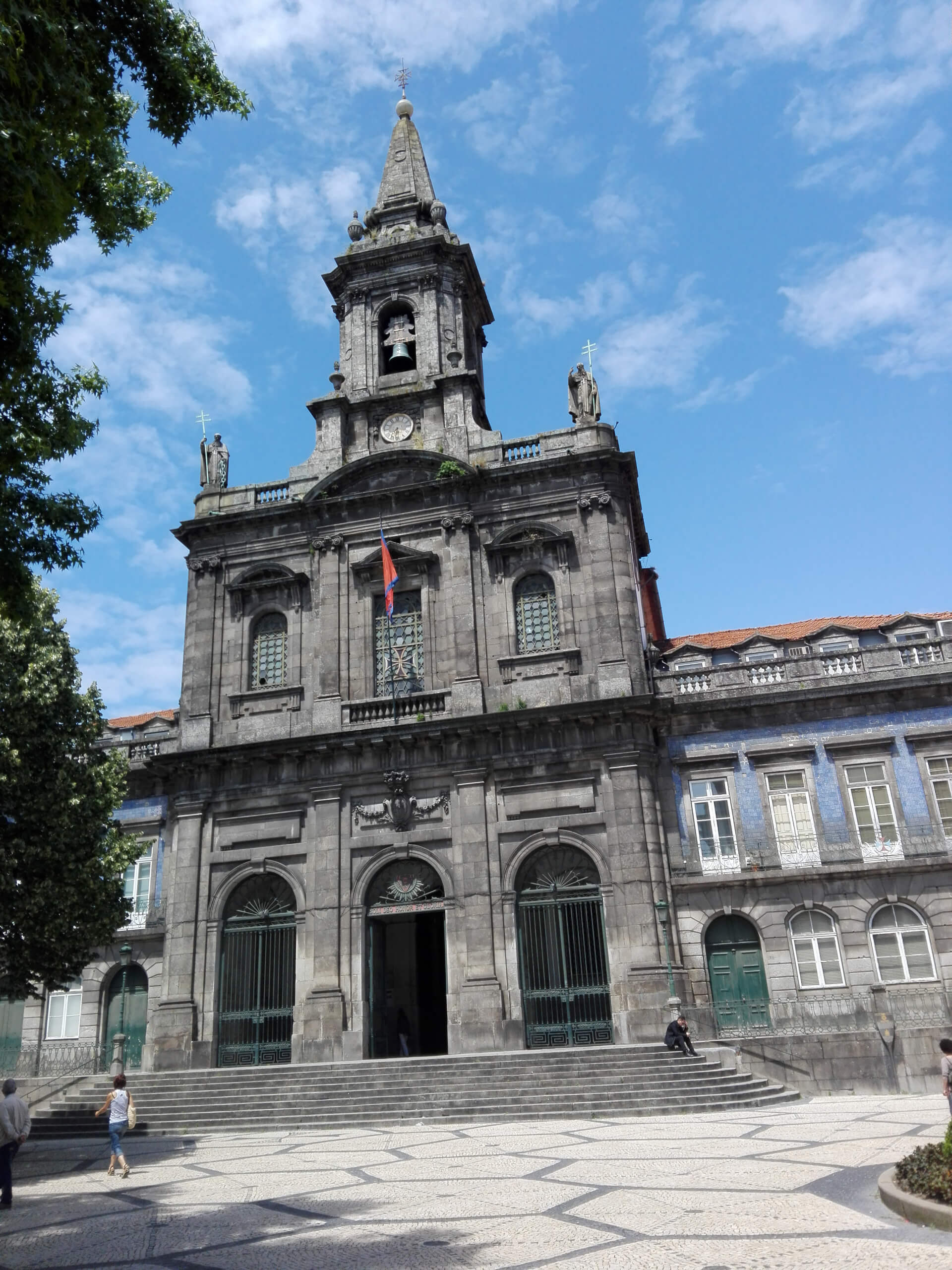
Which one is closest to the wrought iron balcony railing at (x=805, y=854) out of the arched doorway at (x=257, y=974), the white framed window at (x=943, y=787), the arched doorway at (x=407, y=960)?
the white framed window at (x=943, y=787)

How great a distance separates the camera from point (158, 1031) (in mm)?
23656

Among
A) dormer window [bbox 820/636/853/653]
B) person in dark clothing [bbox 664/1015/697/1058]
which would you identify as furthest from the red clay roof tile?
person in dark clothing [bbox 664/1015/697/1058]

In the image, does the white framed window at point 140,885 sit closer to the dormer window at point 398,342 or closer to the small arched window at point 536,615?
the small arched window at point 536,615

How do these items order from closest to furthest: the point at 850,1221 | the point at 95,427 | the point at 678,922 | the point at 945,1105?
the point at 850,1221, the point at 95,427, the point at 945,1105, the point at 678,922

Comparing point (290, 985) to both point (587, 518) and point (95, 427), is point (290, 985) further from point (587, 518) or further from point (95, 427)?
point (95, 427)

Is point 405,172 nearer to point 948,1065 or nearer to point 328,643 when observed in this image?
point 328,643

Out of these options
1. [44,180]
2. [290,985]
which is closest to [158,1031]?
[290,985]

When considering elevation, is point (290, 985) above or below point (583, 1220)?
above

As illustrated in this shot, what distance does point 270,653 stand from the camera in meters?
27.3

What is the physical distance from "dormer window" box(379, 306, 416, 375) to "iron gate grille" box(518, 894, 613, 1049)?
50.6 feet

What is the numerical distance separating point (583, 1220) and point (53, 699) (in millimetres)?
12926

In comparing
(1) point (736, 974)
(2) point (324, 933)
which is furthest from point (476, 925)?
(1) point (736, 974)

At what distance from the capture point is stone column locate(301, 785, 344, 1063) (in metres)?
22.7

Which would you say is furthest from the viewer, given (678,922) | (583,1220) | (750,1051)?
(678,922)
